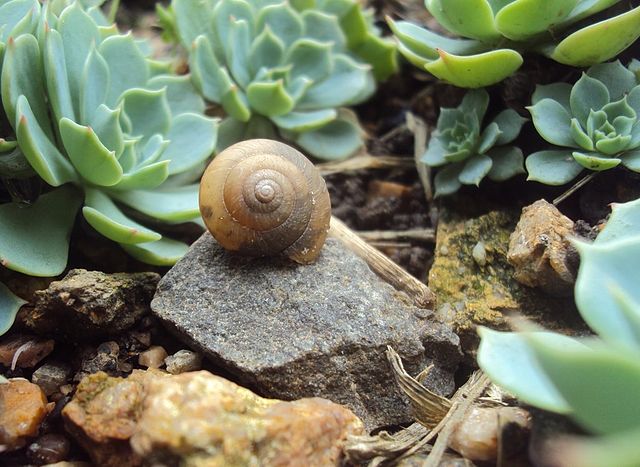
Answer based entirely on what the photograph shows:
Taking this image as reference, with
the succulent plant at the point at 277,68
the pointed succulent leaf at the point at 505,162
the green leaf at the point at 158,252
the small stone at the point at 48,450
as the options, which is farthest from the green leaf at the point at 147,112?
the pointed succulent leaf at the point at 505,162

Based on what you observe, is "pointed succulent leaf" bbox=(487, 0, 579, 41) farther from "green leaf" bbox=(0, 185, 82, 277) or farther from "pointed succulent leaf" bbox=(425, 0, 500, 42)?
"green leaf" bbox=(0, 185, 82, 277)

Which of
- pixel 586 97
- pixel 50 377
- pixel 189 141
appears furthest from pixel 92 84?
pixel 586 97

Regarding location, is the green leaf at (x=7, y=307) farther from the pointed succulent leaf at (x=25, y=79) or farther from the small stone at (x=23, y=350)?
the pointed succulent leaf at (x=25, y=79)

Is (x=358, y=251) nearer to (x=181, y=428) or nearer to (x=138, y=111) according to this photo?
(x=138, y=111)

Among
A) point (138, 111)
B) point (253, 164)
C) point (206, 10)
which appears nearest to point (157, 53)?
point (206, 10)

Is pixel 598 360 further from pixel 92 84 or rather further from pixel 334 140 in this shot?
pixel 334 140

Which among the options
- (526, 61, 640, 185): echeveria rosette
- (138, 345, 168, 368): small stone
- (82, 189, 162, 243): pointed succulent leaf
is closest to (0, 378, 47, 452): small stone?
(138, 345, 168, 368): small stone

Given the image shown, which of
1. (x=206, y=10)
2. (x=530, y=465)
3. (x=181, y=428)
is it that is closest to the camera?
(x=181, y=428)

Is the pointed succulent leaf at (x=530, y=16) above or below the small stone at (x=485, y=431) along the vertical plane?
above
